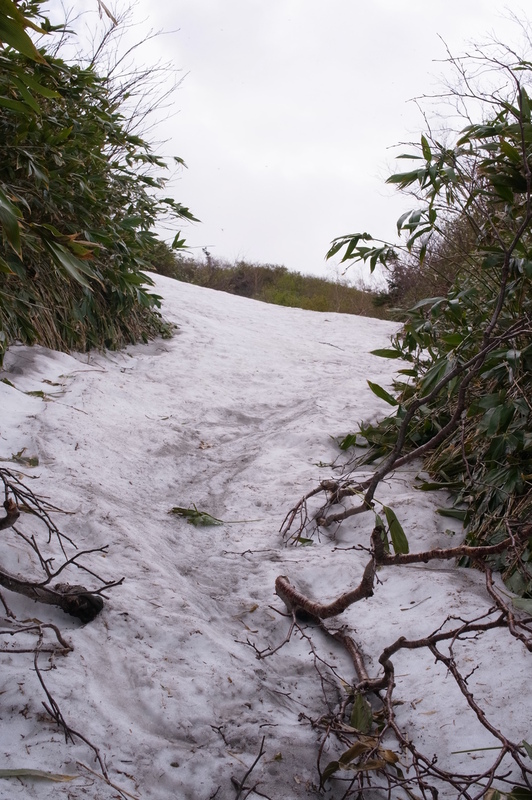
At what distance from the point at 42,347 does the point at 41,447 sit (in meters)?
1.32

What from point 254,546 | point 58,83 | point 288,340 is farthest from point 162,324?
point 254,546

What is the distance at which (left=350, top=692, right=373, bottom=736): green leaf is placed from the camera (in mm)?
1277

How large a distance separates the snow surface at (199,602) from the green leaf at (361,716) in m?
0.10

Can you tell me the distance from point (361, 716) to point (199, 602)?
25.8 inches

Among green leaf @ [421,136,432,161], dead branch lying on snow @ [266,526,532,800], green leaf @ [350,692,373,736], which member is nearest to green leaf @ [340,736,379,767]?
dead branch lying on snow @ [266,526,532,800]

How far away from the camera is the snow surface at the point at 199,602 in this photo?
3.96 ft

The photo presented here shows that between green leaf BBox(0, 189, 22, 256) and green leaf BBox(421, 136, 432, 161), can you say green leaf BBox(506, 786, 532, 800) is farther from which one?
green leaf BBox(421, 136, 432, 161)

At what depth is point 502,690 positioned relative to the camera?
141 cm

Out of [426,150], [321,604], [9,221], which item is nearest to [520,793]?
[321,604]

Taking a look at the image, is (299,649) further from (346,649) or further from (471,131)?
(471,131)

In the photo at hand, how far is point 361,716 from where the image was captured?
129cm

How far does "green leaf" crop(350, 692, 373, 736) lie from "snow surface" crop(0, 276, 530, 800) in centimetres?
10

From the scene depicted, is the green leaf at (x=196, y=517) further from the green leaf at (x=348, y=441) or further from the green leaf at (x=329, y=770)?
the green leaf at (x=329, y=770)

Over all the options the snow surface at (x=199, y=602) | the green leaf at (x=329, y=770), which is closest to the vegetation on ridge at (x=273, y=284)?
the snow surface at (x=199, y=602)
